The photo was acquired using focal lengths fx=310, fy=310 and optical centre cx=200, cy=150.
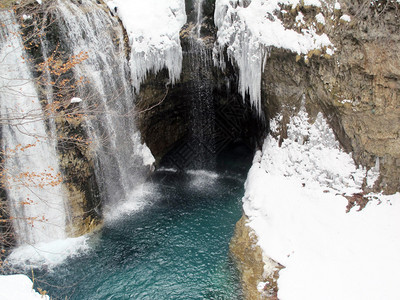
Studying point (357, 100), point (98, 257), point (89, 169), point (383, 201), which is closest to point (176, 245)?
point (98, 257)

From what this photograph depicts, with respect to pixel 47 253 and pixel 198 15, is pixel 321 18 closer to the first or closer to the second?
pixel 198 15

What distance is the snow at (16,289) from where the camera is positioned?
4291mm

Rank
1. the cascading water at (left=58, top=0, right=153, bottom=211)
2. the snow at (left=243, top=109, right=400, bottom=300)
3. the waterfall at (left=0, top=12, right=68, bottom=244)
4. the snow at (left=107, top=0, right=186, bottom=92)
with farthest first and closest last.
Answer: the snow at (left=107, top=0, right=186, bottom=92), the cascading water at (left=58, top=0, right=153, bottom=211), the waterfall at (left=0, top=12, right=68, bottom=244), the snow at (left=243, top=109, right=400, bottom=300)

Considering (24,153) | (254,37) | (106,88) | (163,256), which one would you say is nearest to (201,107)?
(254,37)

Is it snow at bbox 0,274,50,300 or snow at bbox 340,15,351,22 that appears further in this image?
snow at bbox 340,15,351,22

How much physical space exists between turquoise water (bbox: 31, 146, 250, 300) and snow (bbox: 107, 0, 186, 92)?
5.14 m

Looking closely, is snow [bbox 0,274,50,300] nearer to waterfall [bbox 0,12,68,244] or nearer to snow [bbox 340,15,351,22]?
waterfall [bbox 0,12,68,244]

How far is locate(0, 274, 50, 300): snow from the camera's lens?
4291mm

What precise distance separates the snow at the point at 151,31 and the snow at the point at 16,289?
864 centimetres

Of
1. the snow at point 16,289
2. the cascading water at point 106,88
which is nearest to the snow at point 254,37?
the cascading water at point 106,88

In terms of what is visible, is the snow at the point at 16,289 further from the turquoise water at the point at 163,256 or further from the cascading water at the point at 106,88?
the cascading water at the point at 106,88

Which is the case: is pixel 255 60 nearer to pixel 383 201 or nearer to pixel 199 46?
pixel 199 46

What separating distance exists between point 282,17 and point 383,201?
6637mm

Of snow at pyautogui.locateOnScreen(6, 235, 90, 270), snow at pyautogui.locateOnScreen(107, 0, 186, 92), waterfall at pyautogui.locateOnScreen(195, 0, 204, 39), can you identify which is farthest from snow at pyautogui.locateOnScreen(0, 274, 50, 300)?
waterfall at pyautogui.locateOnScreen(195, 0, 204, 39)
